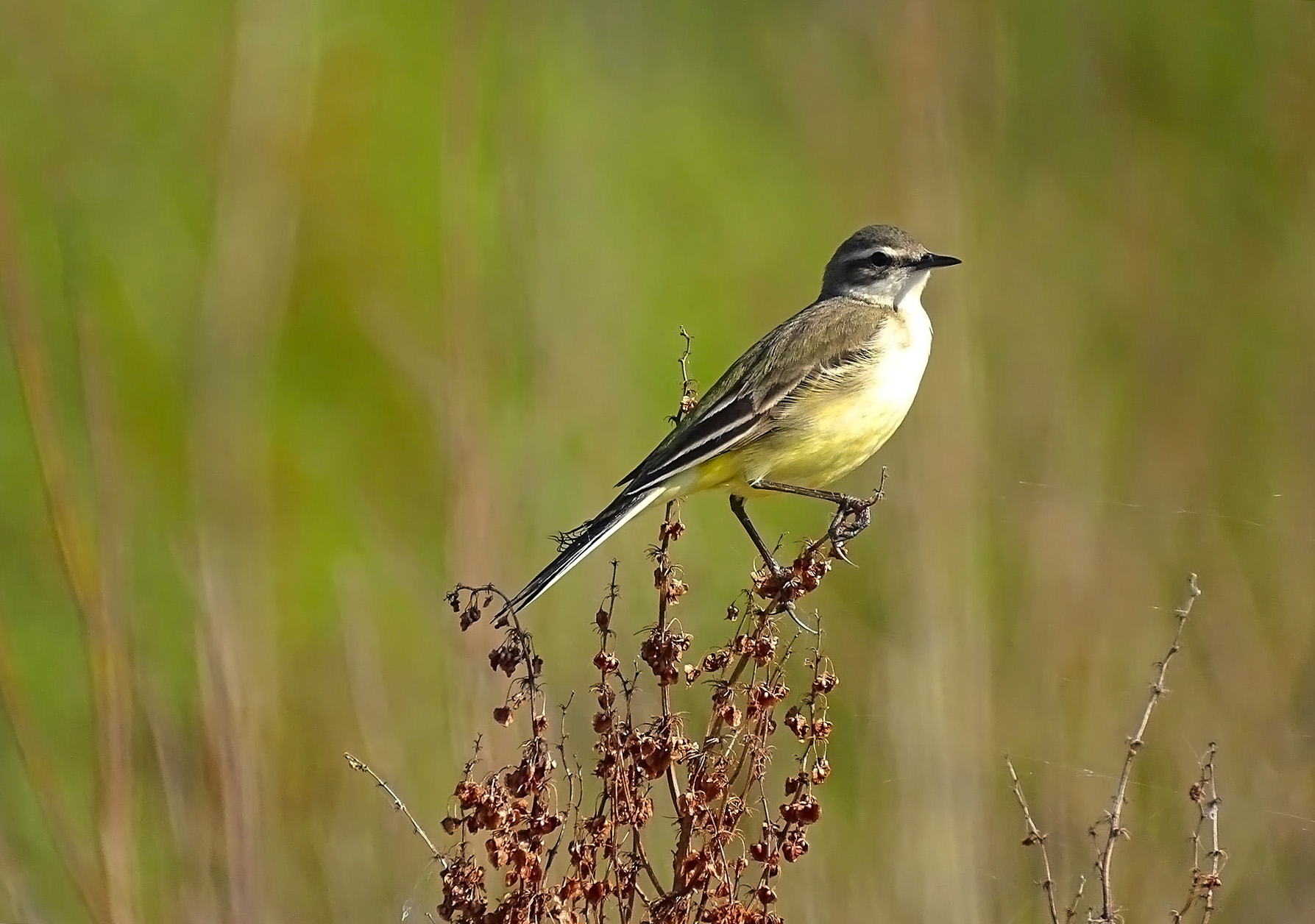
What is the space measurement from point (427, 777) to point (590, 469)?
1369 mm

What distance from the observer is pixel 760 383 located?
14.8 feet

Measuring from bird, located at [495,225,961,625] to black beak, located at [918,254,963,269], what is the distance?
0.06ft

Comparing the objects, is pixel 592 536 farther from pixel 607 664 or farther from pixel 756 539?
pixel 607 664

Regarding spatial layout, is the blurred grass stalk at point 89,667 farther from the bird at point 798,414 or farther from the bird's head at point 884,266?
the bird's head at point 884,266

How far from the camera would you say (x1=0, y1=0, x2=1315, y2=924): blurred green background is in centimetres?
354

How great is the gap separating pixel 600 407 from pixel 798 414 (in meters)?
1.65

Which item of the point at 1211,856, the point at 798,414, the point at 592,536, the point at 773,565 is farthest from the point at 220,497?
the point at 1211,856

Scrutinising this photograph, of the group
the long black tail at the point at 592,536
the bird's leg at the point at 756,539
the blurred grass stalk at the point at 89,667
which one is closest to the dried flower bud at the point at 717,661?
the bird's leg at the point at 756,539

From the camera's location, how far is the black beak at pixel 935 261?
4.85 meters

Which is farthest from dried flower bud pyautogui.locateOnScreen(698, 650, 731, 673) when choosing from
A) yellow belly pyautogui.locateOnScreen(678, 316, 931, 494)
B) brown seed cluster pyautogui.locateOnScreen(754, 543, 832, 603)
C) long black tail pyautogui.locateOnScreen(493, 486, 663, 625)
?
yellow belly pyautogui.locateOnScreen(678, 316, 931, 494)

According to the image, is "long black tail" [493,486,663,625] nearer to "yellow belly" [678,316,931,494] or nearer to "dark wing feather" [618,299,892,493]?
"dark wing feather" [618,299,892,493]

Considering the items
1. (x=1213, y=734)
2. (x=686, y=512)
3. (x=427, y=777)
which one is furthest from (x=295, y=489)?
(x=1213, y=734)

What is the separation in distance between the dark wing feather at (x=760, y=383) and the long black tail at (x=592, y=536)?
0.05 m

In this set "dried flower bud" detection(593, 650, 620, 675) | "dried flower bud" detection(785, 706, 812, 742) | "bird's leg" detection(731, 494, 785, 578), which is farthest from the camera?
"bird's leg" detection(731, 494, 785, 578)
